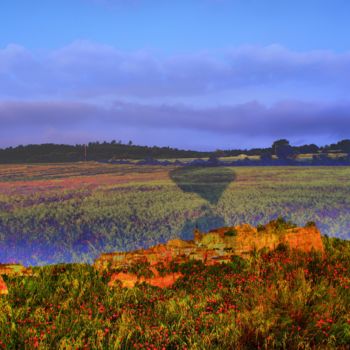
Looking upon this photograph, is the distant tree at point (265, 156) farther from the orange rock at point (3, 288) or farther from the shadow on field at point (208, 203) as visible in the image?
the orange rock at point (3, 288)

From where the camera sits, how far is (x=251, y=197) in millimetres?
29750

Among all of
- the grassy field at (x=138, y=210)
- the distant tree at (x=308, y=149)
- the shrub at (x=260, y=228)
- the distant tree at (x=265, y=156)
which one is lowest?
the grassy field at (x=138, y=210)

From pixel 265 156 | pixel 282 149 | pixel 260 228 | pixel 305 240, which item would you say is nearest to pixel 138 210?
pixel 260 228

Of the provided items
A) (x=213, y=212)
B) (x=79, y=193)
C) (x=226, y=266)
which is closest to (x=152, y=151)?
(x=79, y=193)

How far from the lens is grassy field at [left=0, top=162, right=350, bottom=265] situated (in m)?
16.0

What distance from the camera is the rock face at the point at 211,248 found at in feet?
30.3

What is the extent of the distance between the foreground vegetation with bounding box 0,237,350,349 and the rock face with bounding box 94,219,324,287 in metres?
0.38

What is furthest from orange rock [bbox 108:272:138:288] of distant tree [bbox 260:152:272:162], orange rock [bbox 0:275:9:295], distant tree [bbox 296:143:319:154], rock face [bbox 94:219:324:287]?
distant tree [bbox 296:143:319:154]

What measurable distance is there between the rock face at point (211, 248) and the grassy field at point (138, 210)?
2.29 meters

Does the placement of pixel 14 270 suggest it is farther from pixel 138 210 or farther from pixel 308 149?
pixel 308 149

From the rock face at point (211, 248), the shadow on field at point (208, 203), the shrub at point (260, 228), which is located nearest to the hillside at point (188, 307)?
the rock face at point (211, 248)

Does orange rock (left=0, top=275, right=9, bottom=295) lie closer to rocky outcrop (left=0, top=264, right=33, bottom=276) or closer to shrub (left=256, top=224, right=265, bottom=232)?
rocky outcrop (left=0, top=264, right=33, bottom=276)

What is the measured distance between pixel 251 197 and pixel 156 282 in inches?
853

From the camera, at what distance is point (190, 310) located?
22.2ft
